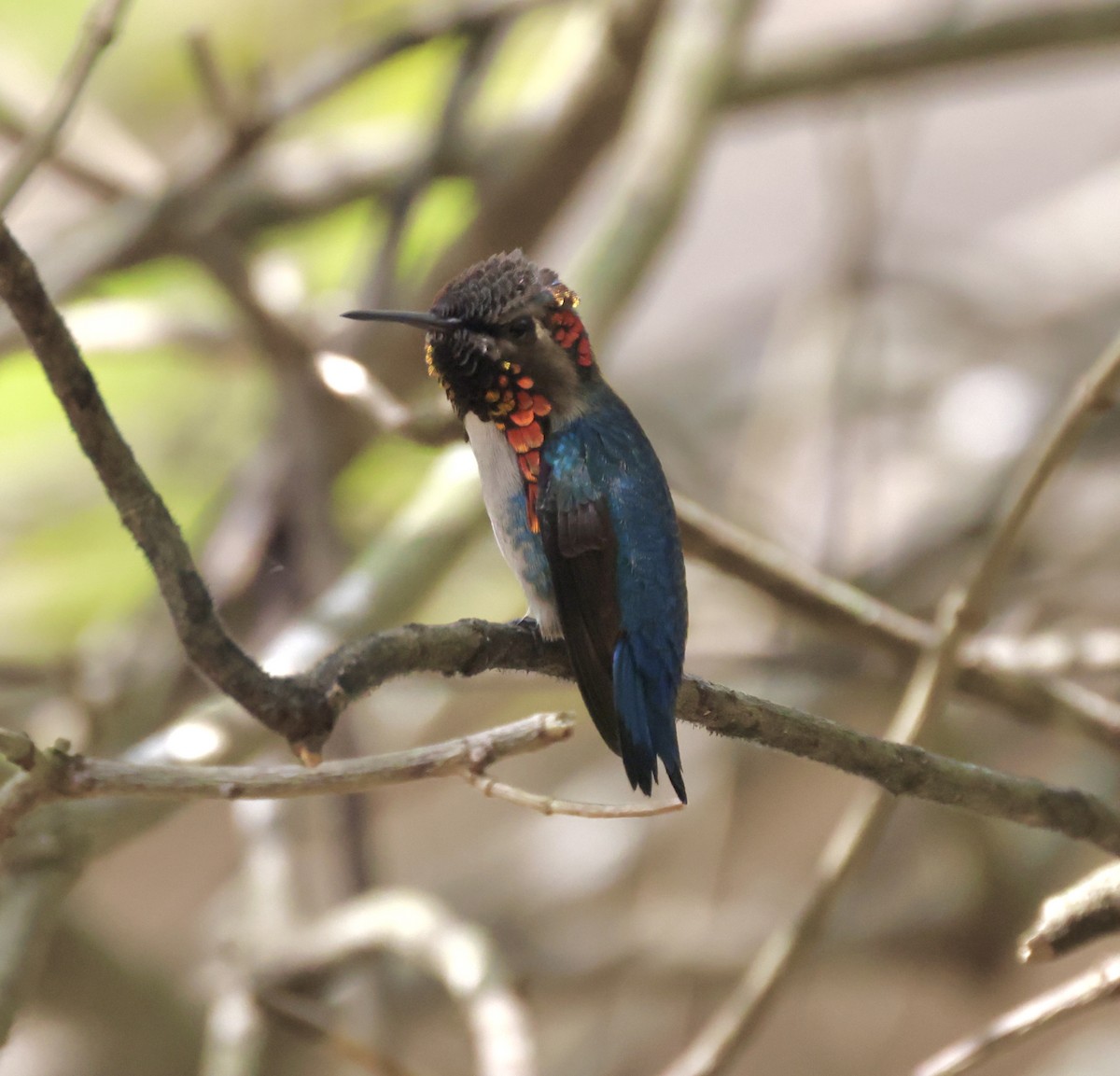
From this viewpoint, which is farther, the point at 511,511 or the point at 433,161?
the point at 433,161

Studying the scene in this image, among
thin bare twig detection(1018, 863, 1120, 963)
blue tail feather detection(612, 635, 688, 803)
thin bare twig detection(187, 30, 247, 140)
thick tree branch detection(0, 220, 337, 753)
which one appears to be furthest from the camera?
thin bare twig detection(187, 30, 247, 140)

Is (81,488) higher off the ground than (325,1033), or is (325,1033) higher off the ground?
(81,488)

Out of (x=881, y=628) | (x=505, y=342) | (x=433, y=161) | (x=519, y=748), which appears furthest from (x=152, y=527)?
(x=433, y=161)

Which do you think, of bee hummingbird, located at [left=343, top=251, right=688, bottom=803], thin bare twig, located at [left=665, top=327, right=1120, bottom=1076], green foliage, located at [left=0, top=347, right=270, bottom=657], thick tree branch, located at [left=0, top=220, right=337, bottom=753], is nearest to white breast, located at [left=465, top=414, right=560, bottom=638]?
bee hummingbird, located at [left=343, top=251, right=688, bottom=803]

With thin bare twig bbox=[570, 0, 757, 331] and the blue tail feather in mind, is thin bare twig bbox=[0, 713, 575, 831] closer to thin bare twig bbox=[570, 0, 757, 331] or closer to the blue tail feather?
the blue tail feather

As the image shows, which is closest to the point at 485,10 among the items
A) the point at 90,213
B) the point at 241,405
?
the point at 90,213

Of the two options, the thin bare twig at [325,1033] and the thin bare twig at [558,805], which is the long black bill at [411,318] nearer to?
the thin bare twig at [558,805]

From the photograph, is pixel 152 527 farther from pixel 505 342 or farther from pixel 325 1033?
pixel 325 1033
